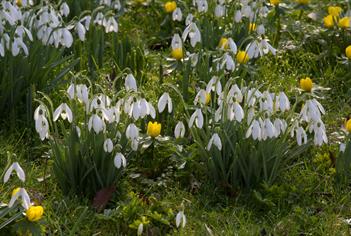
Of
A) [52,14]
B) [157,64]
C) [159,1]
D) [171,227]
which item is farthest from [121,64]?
[171,227]

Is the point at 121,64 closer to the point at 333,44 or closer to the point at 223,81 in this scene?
the point at 223,81

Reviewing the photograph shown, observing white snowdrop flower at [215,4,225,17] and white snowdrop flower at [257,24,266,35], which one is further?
white snowdrop flower at [215,4,225,17]

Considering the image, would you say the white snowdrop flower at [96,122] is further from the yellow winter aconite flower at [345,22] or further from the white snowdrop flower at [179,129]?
the yellow winter aconite flower at [345,22]

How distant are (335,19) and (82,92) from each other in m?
1.98

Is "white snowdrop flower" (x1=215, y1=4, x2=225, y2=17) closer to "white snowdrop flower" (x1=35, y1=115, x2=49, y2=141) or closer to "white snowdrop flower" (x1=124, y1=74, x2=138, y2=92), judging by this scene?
"white snowdrop flower" (x1=124, y1=74, x2=138, y2=92)

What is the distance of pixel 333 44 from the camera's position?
15.7ft

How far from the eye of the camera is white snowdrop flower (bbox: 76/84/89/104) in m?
3.36

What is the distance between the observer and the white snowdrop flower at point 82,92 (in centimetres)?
336

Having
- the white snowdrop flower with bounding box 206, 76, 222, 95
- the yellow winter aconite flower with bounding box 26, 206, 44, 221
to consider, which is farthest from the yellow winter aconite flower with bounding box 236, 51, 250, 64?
the yellow winter aconite flower with bounding box 26, 206, 44, 221

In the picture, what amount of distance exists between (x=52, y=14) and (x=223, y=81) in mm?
925

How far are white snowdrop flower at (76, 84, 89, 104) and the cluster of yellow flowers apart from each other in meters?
1.90

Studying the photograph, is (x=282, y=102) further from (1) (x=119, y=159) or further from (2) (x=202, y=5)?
(2) (x=202, y=5)

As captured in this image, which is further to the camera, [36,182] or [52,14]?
[52,14]

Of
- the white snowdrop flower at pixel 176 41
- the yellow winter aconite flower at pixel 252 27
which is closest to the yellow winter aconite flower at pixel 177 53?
the white snowdrop flower at pixel 176 41
